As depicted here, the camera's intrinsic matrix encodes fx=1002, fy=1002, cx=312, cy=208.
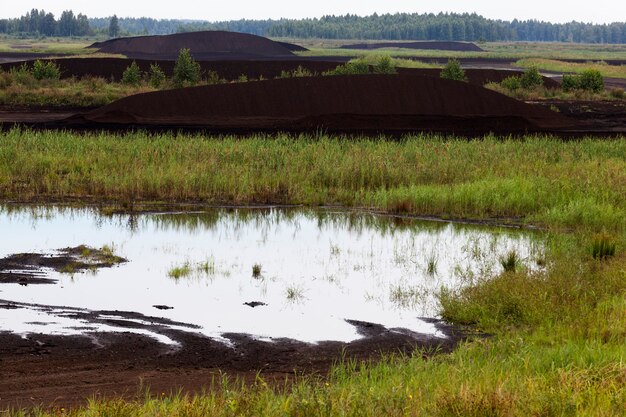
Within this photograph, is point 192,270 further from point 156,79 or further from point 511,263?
point 156,79

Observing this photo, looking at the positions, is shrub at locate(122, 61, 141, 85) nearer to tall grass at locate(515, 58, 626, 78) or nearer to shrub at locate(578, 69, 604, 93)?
shrub at locate(578, 69, 604, 93)

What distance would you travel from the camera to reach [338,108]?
140ft

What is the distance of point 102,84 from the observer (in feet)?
191

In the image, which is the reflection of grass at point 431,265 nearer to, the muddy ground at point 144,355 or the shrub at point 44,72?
the muddy ground at point 144,355

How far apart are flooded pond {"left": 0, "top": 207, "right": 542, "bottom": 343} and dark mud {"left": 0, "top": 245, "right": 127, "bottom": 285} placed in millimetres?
242

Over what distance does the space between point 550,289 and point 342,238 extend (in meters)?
6.57

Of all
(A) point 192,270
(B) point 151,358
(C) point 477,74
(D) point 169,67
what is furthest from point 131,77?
(B) point 151,358

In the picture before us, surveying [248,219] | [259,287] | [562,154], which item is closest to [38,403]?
[259,287]

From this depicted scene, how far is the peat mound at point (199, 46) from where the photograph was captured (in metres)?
119

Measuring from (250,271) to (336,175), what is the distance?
366 inches

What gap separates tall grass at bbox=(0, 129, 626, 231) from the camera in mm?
22781

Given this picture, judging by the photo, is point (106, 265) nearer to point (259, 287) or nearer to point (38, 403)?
point (259, 287)

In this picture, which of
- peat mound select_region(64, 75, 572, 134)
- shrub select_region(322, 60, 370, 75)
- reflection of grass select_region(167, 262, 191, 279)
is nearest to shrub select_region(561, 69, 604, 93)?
shrub select_region(322, 60, 370, 75)

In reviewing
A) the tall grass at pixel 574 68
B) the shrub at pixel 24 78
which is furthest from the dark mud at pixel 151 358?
the tall grass at pixel 574 68
